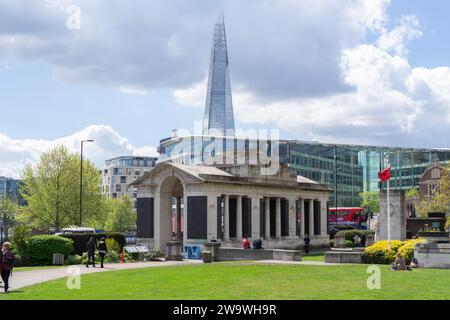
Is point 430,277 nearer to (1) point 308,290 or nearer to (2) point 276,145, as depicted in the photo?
(1) point 308,290

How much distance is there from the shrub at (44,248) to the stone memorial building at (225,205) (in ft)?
36.1

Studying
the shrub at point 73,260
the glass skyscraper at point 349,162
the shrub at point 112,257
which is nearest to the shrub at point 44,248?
the shrub at point 73,260

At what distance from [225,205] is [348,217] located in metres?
44.7

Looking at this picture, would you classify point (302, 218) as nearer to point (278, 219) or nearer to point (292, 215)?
point (292, 215)

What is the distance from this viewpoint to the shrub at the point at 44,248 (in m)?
44.7

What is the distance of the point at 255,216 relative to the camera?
57.7 m

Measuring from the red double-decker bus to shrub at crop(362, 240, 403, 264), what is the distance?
A: 57.9 meters

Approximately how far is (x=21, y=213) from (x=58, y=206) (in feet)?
21.3

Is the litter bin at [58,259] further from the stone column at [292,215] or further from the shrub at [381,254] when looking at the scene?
the stone column at [292,215]

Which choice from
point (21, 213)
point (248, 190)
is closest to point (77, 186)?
point (21, 213)

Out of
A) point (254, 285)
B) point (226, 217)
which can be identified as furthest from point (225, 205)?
point (254, 285)

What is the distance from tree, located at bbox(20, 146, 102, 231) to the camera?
7419 centimetres

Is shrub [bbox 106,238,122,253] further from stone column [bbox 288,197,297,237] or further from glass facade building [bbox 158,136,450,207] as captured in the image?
glass facade building [bbox 158,136,450,207]

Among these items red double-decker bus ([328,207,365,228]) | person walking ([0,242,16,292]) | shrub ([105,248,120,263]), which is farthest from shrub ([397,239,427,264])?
red double-decker bus ([328,207,365,228])
